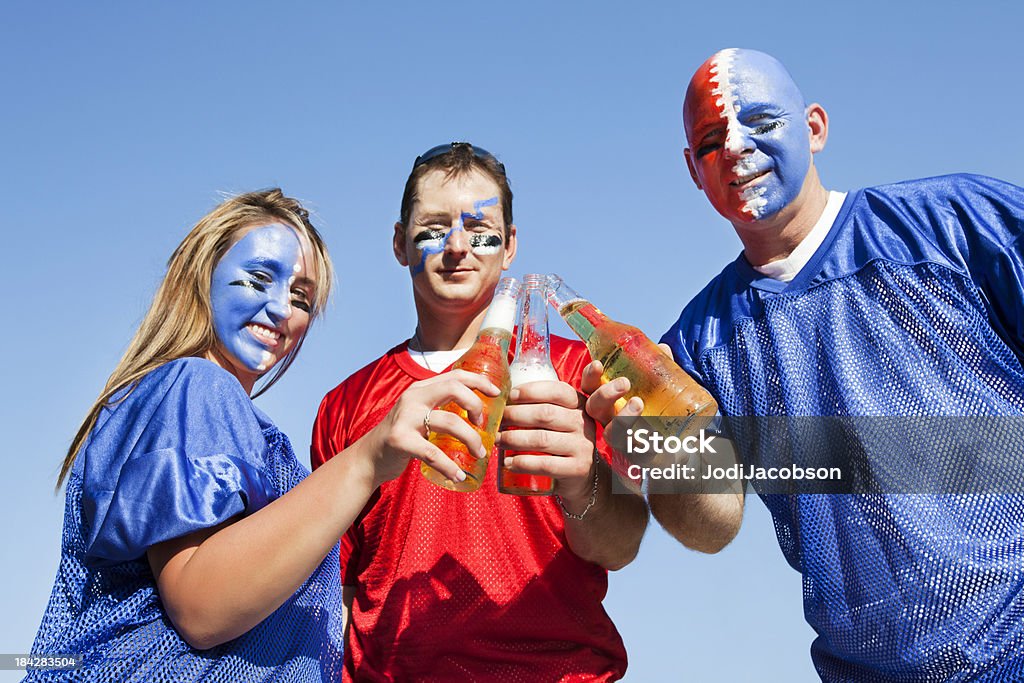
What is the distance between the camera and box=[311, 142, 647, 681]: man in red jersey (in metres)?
3.63

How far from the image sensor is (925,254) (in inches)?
131

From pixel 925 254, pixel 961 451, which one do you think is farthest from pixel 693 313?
pixel 961 451

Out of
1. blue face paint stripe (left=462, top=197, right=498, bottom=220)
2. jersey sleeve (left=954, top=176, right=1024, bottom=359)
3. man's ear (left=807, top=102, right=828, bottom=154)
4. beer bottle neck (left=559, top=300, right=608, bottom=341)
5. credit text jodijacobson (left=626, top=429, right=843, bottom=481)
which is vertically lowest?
credit text jodijacobson (left=626, top=429, right=843, bottom=481)

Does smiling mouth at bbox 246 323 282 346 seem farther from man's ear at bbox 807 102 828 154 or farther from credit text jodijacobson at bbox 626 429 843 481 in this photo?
man's ear at bbox 807 102 828 154

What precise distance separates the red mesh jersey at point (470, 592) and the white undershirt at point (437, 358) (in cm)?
52

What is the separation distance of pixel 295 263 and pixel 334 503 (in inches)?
57.6

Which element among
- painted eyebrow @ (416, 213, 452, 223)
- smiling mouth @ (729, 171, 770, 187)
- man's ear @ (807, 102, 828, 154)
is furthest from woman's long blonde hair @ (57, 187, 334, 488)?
man's ear @ (807, 102, 828, 154)

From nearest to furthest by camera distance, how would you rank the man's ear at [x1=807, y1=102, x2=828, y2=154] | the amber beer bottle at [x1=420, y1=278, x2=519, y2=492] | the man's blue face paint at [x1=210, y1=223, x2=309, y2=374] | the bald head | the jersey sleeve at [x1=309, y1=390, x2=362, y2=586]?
the amber beer bottle at [x1=420, y1=278, x2=519, y2=492] < the man's blue face paint at [x1=210, y1=223, x2=309, y2=374] < the bald head < the man's ear at [x1=807, y1=102, x2=828, y2=154] < the jersey sleeve at [x1=309, y1=390, x2=362, y2=586]

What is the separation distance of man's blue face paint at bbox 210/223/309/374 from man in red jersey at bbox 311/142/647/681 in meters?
0.68

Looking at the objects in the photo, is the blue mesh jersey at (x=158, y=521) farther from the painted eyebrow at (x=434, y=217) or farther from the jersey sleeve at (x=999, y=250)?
the jersey sleeve at (x=999, y=250)

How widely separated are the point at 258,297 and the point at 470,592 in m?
1.41

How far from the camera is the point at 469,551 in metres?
3.81

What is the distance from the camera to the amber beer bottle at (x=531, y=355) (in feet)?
9.70

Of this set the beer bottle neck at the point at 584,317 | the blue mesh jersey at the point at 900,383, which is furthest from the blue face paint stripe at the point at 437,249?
the blue mesh jersey at the point at 900,383
